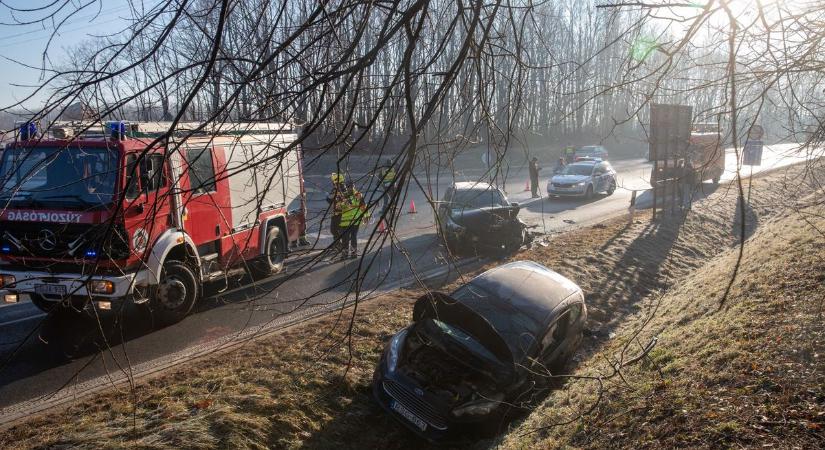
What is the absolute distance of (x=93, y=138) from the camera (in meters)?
7.41

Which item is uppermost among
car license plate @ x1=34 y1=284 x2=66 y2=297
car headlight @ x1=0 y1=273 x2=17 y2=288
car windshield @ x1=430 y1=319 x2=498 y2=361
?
car headlight @ x1=0 y1=273 x2=17 y2=288

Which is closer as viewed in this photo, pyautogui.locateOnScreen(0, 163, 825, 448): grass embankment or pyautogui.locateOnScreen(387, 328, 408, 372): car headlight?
pyautogui.locateOnScreen(0, 163, 825, 448): grass embankment

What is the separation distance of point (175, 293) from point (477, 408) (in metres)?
5.00

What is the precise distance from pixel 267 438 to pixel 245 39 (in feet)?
11.4

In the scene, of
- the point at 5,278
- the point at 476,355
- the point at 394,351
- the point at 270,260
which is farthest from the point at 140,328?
the point at 476,355

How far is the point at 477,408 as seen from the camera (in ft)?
18.2

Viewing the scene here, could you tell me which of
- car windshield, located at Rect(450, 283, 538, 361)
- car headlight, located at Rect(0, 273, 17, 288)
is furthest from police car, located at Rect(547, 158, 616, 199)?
car headlight, located at Rect(0, 273, 17, 288)

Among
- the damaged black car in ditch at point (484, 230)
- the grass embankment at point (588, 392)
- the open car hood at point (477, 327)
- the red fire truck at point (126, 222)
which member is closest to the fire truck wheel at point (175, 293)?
the red fire truck at point (126, 222)

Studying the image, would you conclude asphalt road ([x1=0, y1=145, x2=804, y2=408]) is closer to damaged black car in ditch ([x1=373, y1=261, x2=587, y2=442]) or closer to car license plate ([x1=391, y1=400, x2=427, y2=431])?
damaged black car in ditch ([x1=373, y1=261, x2=587, y2=442])

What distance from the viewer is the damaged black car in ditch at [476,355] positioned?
5.57 meters

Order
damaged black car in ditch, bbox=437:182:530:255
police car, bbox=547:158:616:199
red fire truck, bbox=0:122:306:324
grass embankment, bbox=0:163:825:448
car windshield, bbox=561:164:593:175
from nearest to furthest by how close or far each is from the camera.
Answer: grass embankment, bbox=0:163:825:448
red fire truck, bbox=0:122:306:324
damaged black car in ditch, bbox=437:182:530:255
police car, bbox=547:158:616:199
car windshield, bbox=561:164:593:175

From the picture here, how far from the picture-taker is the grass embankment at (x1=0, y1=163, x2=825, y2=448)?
187 inches

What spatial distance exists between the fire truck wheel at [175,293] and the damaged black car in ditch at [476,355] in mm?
3745

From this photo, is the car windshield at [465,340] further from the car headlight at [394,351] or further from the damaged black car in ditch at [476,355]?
the car headlight at [394,351]
